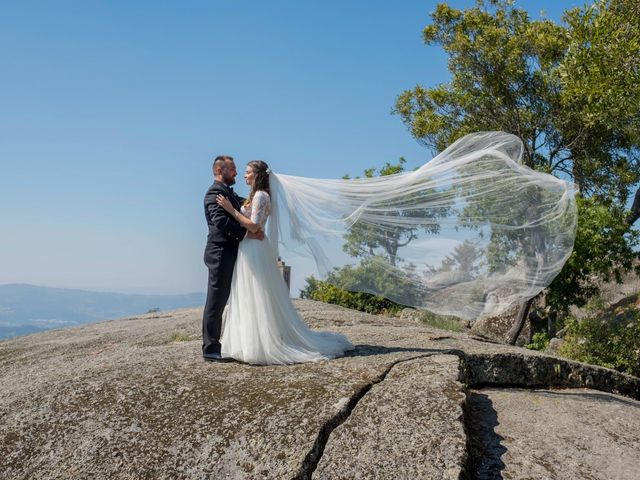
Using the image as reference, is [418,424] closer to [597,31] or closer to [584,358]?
[597,31]

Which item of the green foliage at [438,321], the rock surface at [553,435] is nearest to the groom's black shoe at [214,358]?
the rock surface at [553,435]

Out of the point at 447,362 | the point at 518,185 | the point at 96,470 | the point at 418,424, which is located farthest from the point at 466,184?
the point at 96,470

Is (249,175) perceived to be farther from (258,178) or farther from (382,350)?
(382,350)

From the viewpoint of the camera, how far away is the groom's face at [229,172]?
886 cm

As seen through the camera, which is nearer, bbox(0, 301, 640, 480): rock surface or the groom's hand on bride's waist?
bbox(0, 301, 640, 480): rock surface

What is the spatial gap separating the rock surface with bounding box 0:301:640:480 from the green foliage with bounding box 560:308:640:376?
8557 mm

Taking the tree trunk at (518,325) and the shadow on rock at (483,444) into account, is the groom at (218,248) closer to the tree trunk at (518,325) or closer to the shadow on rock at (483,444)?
the shadow on rock at (483,444)

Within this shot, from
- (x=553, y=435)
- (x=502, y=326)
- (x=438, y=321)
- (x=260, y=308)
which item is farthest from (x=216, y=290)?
(x=502, y=326)

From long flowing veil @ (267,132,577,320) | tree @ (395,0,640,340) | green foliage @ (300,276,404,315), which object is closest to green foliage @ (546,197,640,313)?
tree @ (395,0,640,340)

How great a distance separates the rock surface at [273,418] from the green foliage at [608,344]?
8.56 metres

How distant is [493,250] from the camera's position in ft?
30.3

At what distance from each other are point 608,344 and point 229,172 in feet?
42.5

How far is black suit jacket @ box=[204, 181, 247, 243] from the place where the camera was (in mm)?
8695

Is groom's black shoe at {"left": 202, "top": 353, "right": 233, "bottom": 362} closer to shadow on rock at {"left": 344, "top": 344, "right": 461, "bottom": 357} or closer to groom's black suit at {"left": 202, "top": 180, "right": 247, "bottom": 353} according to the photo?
groom's black suit at {"left": 202, "top": 180, "right": 247, "bottom": 353}
